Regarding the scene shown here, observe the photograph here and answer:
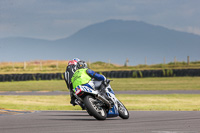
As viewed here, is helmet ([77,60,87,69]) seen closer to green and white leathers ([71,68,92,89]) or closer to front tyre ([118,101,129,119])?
green and white leathers ([71,68,92,89])

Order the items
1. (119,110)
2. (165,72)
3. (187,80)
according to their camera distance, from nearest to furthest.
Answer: (119,110), (187,80), (165,72)

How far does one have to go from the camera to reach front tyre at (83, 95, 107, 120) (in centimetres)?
1188

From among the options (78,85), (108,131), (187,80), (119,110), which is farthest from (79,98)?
(187,80)

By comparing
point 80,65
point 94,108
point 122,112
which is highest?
point 80,65

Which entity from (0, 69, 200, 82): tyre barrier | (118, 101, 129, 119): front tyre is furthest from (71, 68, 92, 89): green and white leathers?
(0, 69, 200, 82): tyre barrier

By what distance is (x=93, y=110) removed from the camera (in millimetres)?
11891

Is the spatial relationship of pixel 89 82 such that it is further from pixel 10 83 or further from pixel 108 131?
pixel 10 83

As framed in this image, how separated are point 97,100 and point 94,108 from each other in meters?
0.36

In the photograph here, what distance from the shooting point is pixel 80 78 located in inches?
495

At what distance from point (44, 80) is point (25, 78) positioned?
2.18 metres

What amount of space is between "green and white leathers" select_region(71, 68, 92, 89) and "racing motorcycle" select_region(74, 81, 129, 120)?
0.57ft

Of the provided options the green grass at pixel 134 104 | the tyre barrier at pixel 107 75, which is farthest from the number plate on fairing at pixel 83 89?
the tyre barrier at pixel 107 75

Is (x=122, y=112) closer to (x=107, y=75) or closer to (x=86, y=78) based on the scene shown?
(x=86, y=78)

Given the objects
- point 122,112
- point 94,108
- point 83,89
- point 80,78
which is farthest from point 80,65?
point 122,112
